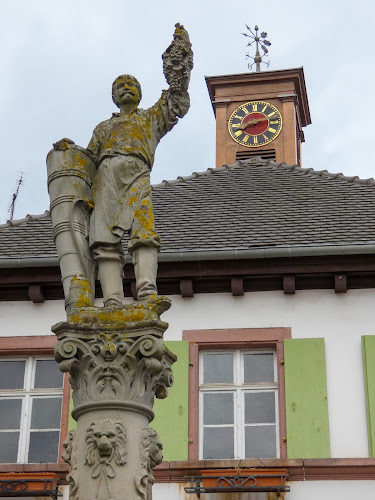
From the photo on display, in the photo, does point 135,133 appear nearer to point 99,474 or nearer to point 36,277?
point 99,474

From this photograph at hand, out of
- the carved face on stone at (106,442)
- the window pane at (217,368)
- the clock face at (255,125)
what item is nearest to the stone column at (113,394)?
the carved face on stone at (106,442)

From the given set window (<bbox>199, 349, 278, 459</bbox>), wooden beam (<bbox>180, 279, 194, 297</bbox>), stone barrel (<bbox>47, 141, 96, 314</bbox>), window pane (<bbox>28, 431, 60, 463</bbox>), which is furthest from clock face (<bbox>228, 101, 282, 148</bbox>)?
stone barrel (<bbox>47, 141, 96, 314</bbox>)

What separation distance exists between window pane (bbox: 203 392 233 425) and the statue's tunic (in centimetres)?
512

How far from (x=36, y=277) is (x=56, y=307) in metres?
0.44

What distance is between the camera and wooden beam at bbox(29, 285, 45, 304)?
13766 mm

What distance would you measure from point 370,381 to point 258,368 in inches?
52.4

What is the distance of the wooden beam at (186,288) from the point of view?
13.5 m

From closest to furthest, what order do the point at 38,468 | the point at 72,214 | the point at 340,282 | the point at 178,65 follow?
the point at 72,214
the point at 178,65
the point at 38,468
the point at 340,282

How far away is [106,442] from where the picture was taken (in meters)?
7.27

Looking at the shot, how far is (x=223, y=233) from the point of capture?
1453 cm

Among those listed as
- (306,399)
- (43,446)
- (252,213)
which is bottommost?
(43,446)

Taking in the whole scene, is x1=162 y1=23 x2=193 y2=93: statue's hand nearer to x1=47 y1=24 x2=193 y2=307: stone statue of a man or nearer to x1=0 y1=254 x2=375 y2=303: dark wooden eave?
x1=47 y1=24 x2=193 y2=307: stone statue of a man

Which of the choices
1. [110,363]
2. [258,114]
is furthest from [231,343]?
[258,114]

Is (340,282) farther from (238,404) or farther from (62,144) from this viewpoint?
(62,144)
